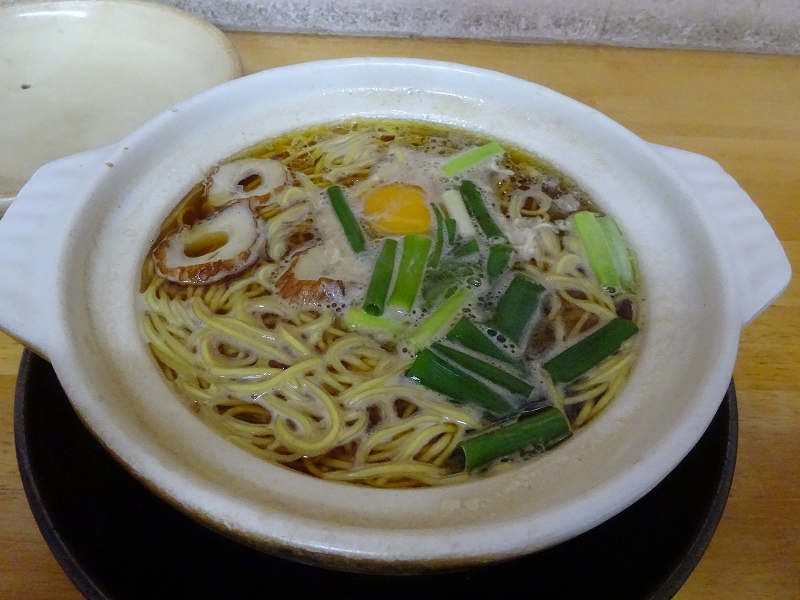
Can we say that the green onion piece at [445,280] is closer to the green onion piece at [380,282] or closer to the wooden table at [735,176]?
the green onion piece at [380,282]

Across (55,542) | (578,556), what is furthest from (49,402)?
(578,556)

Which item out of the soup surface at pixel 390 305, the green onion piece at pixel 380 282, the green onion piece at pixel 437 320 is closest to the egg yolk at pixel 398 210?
the soup surface at pixel 390 305

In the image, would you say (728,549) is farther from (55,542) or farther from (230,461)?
(55,542)

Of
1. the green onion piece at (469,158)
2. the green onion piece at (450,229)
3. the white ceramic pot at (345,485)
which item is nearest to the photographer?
the white ceramic pot at (345,485)

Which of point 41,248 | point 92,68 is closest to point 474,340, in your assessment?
point 41,248

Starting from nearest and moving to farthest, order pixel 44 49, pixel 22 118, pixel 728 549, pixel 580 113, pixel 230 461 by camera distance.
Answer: pixel 230 461 < pixel 728 549 < pixel 580 113 < pixel 22 118 < pixel 44 49

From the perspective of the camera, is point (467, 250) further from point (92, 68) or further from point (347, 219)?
point (92, 68)
